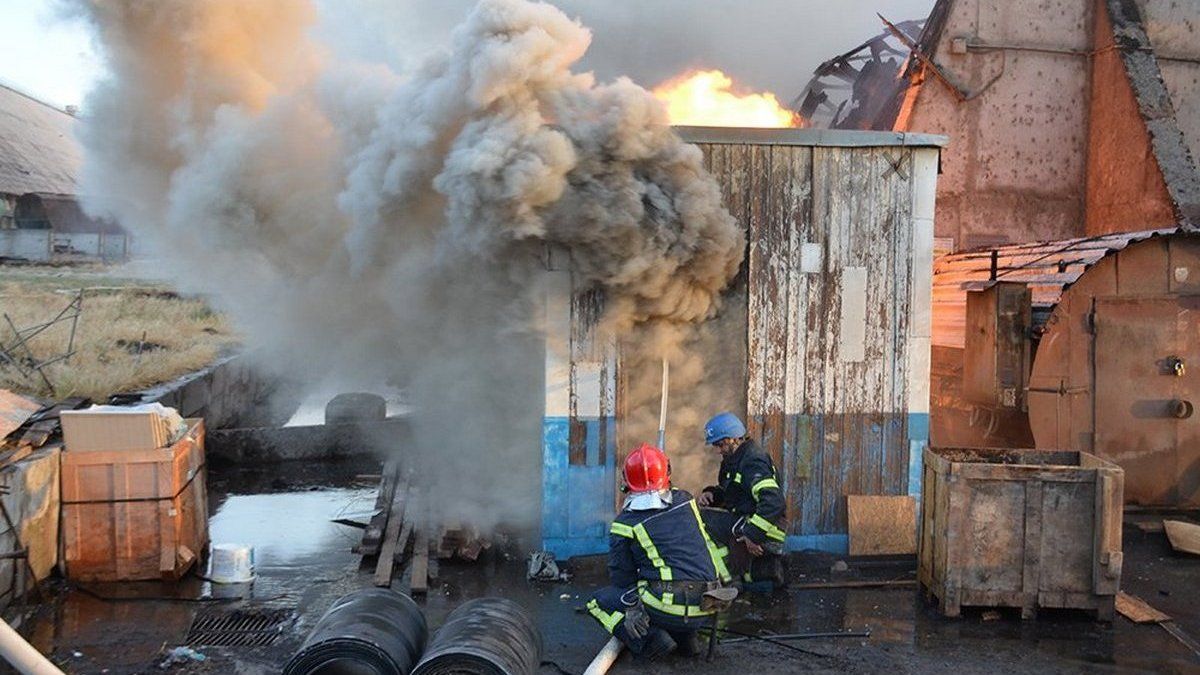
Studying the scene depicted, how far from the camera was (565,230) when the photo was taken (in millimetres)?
7598

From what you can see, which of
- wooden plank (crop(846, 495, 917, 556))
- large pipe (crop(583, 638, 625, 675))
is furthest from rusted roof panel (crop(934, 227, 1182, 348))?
large pipe (crop(583, 638, 625, 675))

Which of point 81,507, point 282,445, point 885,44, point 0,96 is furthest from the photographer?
point 0,96

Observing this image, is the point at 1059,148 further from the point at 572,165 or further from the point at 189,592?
the point at 189,592

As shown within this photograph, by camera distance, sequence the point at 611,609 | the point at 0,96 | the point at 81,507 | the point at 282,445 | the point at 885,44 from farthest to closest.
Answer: the point at 0,96 < the point at 885,44 < the point at 282,445 < the point at 81,507 < the point at 611,609

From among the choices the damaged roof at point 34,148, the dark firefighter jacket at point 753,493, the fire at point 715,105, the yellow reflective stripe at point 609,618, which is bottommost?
the yellow reflective stripe at point 609,618

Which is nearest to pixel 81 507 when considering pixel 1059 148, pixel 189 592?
pixel 189 592

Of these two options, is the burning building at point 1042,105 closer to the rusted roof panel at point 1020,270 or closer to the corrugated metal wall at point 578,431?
the rusted roof panel at point 1020,270

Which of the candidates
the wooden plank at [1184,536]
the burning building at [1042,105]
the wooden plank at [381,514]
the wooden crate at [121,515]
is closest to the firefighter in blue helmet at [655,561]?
the wooden plank at [381,514]

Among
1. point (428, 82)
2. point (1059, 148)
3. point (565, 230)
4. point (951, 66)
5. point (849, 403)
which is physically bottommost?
point (849, 403)

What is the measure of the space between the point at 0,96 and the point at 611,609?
181 ft

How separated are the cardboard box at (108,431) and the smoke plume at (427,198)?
8.53 ft

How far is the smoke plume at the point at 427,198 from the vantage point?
24.6 feet

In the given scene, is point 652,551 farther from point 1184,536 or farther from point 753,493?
point 1184,536

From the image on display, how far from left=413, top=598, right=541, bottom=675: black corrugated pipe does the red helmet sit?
1.05 metres
